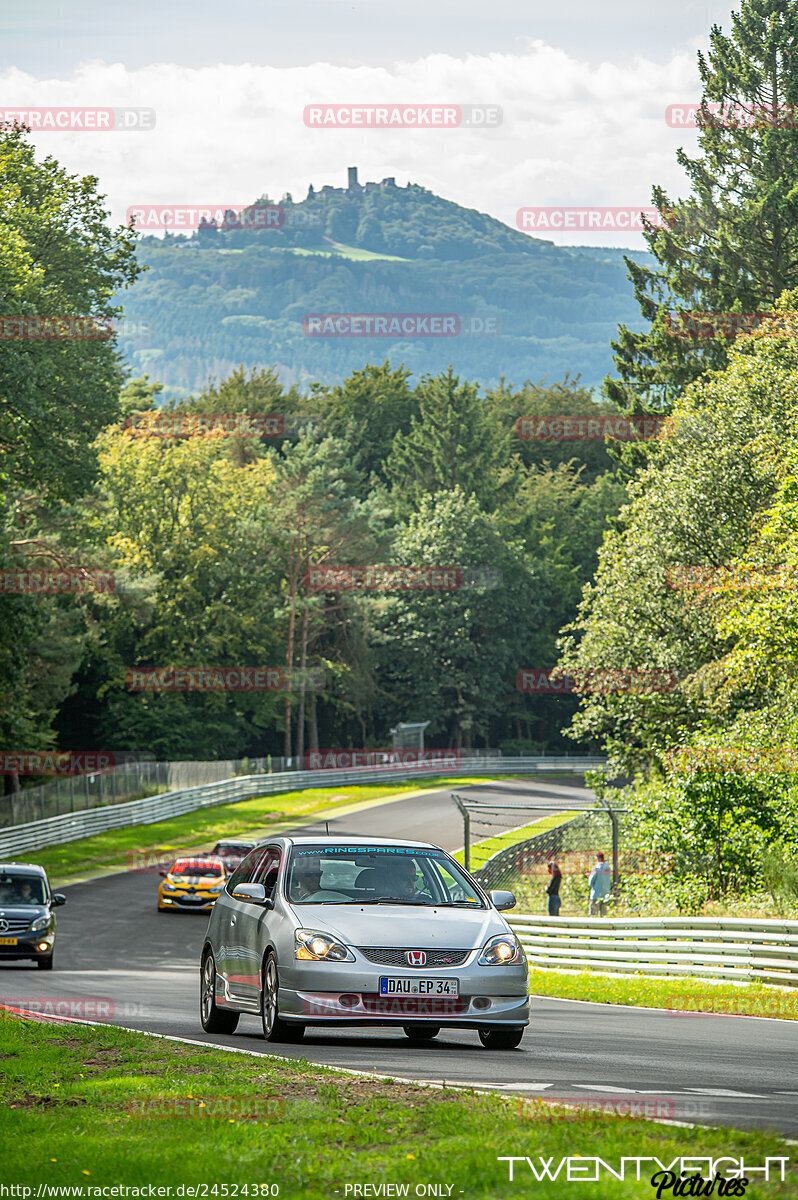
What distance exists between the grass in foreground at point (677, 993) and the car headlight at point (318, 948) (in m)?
6.42

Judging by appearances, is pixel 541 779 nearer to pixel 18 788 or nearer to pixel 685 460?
pixel 18 788

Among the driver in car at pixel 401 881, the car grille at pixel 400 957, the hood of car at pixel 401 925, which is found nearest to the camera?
the car grille at pixel 400 957

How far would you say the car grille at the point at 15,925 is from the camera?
2388 centimetres

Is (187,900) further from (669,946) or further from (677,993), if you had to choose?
(677,993)

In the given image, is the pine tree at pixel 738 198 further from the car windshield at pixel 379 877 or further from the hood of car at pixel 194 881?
the car windshield at pixel 379 877

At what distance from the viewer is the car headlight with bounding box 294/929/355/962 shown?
10.7m

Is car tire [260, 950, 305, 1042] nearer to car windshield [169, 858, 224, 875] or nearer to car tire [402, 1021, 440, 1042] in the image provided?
car tire [402, 1021, 440, 1042]
